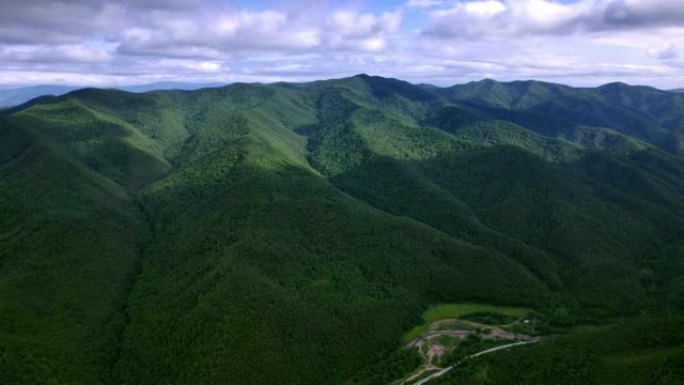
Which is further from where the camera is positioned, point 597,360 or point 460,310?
point 460,310

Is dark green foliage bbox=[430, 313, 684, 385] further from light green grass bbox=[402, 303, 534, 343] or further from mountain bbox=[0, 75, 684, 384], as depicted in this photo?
light green grass bbox=[402, 303, 534, 343]

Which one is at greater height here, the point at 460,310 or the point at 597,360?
the point at 597,360

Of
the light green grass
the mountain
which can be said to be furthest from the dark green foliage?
the light green grass

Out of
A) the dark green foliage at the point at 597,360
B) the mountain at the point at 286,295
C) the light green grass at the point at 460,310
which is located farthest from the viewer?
the light green grass at the point at 460,310

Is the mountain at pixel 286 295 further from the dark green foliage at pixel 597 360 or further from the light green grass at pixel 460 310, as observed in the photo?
the light green grass at pixel 460 310

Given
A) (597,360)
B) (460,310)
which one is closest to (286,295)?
(460,310)

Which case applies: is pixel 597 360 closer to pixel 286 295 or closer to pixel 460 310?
pixel 460 310

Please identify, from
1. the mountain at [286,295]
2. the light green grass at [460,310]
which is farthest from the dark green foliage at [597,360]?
the light green grass at [460,310]

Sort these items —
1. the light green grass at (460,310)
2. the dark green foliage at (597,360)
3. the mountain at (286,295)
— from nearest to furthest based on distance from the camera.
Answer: the dark green foliage at (597,360) < the mountain at (286,295) < the light green grass at (460,310)

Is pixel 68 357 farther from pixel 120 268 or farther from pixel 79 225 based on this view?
pixel 79 225

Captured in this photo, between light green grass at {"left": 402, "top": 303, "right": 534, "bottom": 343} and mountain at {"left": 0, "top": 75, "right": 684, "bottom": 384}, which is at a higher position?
mountain at {"left": 0, "top": 75, "right": 684, "bottom": 384}

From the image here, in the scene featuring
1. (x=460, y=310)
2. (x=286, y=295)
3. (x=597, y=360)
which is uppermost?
(x=286, y=295)
